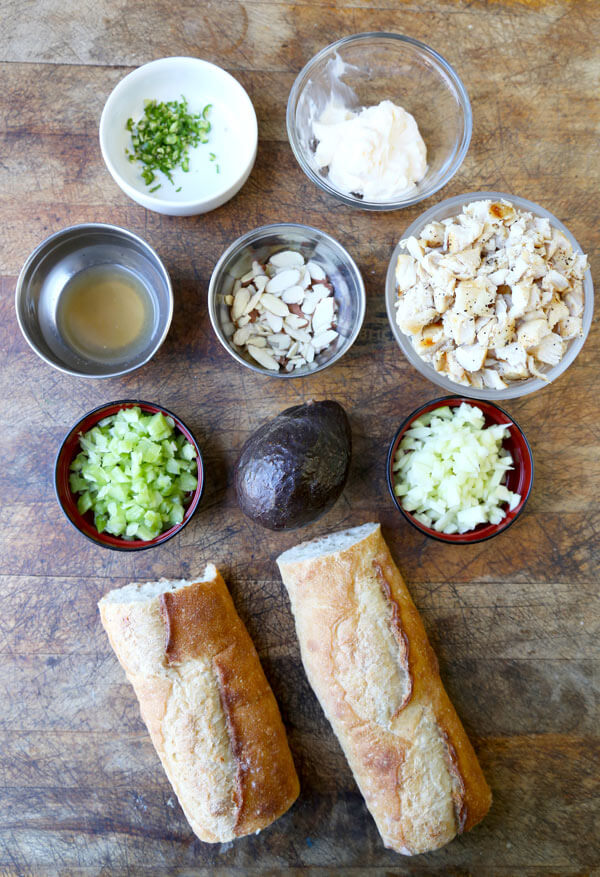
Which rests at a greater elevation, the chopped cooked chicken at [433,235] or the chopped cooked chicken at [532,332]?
the chopped cooked chicken at [433,235]

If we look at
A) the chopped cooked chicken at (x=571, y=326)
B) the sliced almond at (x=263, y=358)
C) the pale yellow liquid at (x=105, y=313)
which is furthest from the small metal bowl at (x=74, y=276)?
the chopped cooked chicken at (x=571, y=326)

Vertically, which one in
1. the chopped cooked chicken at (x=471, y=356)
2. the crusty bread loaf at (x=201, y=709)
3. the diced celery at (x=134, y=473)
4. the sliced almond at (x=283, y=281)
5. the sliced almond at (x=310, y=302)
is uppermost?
the chopped cooked chicken at (x=471, y=356)

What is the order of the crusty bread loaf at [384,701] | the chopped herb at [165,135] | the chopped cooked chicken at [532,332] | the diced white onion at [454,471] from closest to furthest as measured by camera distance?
the chopped cooked chicken at [532,332] < the crusty bread loaf at [384,701] < the diced white onion at [454,471] < the chopped herb at [165,135]

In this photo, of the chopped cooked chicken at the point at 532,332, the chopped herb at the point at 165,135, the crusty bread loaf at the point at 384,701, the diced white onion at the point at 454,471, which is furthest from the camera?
the chopped herb at the point at 165,135

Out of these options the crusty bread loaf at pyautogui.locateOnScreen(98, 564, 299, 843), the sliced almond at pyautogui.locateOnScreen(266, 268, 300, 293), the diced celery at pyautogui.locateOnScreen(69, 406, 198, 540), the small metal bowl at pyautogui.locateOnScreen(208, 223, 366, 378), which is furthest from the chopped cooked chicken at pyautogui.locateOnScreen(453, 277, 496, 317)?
the crusty bread loaf at pyautogui.locateOnScreen(98, 564, 299, 843)

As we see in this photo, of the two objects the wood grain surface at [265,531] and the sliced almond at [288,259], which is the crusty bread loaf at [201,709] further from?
the sliced almond at [288,259]

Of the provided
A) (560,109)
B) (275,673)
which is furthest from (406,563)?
(560,109)
